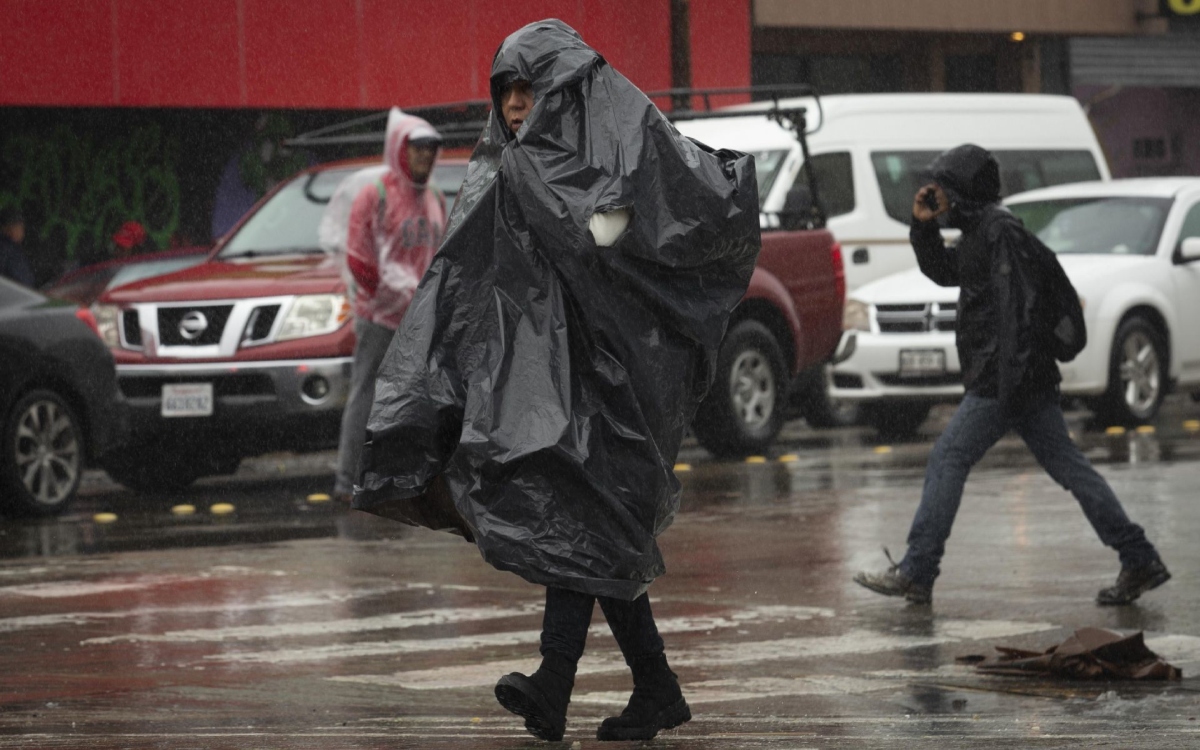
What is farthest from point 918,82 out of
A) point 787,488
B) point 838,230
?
point 787,488

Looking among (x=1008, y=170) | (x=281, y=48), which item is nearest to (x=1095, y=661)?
(x=1008, y=170)

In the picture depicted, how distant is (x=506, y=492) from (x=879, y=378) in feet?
37.5

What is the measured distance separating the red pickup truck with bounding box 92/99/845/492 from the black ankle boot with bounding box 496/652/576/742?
7.80m

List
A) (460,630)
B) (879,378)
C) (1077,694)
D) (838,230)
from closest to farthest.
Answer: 1. (1077,694)
2. (460,630)
3. (879,378)
4. (838,230)

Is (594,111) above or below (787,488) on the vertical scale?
above

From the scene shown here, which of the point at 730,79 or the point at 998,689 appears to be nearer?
the point at 998,689

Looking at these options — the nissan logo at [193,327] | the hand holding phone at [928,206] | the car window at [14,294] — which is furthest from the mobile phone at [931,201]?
the nissan logo at [193,327]

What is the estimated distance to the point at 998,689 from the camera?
21.3ft

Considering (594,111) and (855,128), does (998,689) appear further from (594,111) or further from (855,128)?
(855,128)

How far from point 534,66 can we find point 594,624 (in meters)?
3.23

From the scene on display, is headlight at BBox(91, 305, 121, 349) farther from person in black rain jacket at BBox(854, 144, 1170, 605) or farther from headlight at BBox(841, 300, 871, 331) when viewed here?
person in black rain jacket at BBox(854, 144, 1170, 605)

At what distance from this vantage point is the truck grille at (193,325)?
1321cm

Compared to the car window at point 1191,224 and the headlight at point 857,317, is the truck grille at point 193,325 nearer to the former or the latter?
the headlight at point 857,317

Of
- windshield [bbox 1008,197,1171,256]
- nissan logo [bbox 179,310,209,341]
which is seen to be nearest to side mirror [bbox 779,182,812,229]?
windshield [bbox 1008,197,1171,256]
